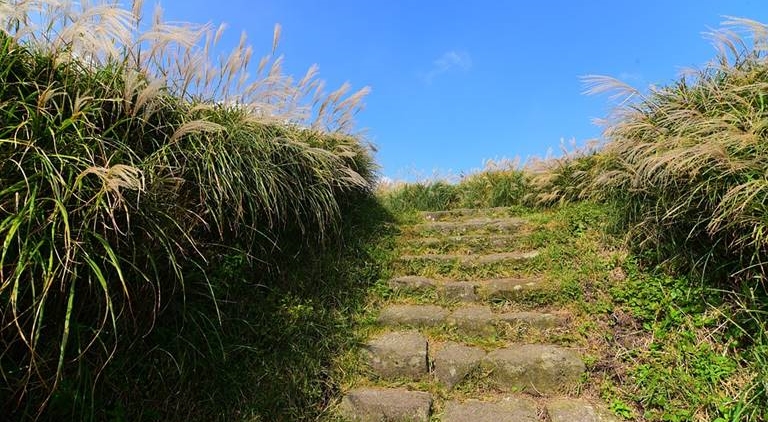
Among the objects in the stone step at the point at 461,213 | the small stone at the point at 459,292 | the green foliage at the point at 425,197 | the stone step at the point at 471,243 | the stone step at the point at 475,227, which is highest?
the green foliage at the point at 425,197

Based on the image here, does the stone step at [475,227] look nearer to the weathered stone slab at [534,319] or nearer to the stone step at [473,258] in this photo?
the stone step at [473,258]

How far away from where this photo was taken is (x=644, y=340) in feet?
9.45

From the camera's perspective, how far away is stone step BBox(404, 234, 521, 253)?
459 centimetres

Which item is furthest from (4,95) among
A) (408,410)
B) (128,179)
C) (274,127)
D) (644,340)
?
(644,340)

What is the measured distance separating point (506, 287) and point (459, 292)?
1.24 ft

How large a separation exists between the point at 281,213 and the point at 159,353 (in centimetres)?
140

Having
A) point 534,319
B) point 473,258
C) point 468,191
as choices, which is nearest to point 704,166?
point 534,319

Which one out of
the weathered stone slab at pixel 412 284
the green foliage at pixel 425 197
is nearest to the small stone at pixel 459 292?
the weathered stone slab at pixel 412 284

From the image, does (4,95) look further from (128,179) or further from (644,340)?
(644,340)

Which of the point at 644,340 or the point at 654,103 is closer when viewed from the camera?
the point at 644,340

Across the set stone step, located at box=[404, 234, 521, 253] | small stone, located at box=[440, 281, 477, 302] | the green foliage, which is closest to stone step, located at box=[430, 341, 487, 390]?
small stone, located at box=[440, 281, 477, 302]

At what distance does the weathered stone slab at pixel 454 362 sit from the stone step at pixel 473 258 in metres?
1.23

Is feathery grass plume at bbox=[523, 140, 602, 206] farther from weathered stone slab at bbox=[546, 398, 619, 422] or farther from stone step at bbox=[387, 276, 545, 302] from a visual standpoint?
weathered stone slab at bbox=[546, 398, 619, 422]

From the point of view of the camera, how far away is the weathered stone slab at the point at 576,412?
248 centimetres
